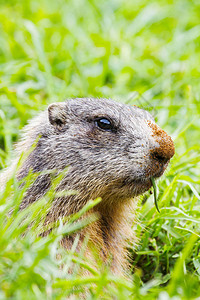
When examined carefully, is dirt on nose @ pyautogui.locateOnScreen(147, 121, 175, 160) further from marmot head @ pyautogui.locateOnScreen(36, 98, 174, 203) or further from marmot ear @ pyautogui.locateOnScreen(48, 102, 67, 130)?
marmot ear @ pyautogui.locateOnScreen(48, 102, 67, 130)

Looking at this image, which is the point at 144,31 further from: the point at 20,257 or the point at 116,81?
the point at 20,257

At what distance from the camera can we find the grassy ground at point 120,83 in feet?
12.1

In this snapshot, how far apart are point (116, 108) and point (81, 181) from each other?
37.7 inches

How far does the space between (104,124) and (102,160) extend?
0.48 metres

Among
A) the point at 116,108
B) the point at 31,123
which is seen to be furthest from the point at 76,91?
the point at 116,108

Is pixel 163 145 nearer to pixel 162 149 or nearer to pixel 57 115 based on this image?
pixel 162 149

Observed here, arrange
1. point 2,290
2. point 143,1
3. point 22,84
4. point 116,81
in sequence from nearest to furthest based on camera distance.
→ 1. point 2,290
2. point 22,84
3. point 116,81
4. point 143,1

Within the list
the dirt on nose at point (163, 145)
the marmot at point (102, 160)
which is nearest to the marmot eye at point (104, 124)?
the marmot at point (102, 160)

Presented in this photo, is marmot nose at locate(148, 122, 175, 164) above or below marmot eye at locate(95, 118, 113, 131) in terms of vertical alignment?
below

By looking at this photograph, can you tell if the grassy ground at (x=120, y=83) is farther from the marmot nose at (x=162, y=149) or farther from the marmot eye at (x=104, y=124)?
the marmot eye at (x=104, y=124)

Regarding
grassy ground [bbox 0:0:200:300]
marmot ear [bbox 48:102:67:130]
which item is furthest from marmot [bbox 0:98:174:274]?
grassy ground [bbox 0:0:200:300]

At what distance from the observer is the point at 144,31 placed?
33.6ft

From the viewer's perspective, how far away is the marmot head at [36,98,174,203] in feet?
14.4

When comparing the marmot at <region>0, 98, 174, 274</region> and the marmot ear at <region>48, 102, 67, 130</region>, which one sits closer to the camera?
the marmot at <region>0, 98, 174, 274</region>
